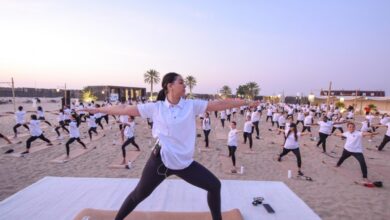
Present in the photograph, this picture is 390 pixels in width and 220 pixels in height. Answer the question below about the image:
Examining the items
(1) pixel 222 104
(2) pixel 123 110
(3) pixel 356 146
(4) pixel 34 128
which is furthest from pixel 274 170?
(4) pixel 34 128

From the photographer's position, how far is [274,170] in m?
9.50

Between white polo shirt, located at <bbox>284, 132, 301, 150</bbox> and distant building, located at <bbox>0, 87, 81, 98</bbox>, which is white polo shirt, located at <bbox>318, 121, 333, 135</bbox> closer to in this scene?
white polo shirt, located at <bbox>284, 132, 301, 150</bbox>

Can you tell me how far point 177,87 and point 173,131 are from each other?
47cm

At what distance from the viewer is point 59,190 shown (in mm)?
5031

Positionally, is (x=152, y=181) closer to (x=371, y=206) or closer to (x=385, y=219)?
(x=385, y=219)

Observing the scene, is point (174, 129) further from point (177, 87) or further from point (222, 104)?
point (222, 104)

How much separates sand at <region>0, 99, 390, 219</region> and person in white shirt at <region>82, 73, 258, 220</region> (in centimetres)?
431

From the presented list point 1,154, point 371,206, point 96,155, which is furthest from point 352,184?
point 1,154

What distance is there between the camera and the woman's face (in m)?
2.72

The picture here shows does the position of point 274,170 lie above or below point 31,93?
below

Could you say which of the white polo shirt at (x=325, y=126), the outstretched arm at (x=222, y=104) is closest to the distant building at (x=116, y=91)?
the white polo shirt at (x=325, y=126)

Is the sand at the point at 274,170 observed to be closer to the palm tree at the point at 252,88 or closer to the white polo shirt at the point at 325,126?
the white polo shirt at the point at 325,126

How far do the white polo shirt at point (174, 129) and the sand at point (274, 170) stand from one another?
4.50 meters

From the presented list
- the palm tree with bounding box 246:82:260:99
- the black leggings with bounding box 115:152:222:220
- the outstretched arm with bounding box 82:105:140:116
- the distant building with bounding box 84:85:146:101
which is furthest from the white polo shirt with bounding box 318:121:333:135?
the palm tree with bounding box 246:82:260:99
